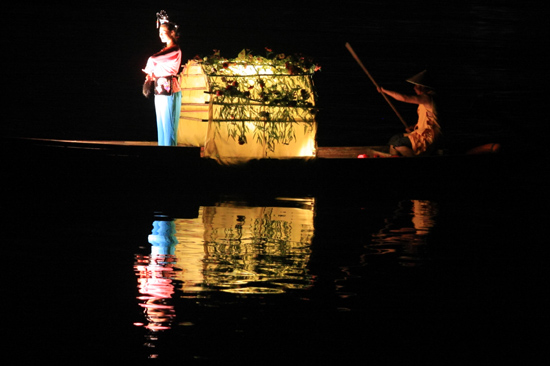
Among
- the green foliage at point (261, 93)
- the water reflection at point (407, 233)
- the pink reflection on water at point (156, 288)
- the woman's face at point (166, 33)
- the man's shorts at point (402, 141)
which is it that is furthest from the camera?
the man's shorts at point (402, 141)

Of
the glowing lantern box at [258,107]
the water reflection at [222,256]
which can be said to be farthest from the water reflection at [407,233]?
the glowing lantern box at [258,107]

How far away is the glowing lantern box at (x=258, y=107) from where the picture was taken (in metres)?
14.0

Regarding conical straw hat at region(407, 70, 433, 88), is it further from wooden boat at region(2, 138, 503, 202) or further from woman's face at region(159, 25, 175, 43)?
woman's face at region(159, 25, 175, 43)

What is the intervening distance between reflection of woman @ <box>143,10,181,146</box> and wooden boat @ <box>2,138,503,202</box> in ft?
1.63

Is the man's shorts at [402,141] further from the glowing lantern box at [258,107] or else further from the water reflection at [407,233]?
the glowing lantern box at [258,107]

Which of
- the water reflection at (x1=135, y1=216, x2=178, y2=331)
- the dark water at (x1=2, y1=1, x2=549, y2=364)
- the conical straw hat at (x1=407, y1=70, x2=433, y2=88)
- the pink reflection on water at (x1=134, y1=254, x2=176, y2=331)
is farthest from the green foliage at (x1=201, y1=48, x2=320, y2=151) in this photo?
the pink reflection on water at (x1=134, y1=254, x2=176, y2=331)

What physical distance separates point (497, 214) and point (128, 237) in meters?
4.99

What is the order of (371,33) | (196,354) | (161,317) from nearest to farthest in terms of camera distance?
(196,354)
(161,317)
(371,33)

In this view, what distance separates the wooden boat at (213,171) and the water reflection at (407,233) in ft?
2.50

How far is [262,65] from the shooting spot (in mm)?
14086

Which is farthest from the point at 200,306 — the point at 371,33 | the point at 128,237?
the point at 371,33

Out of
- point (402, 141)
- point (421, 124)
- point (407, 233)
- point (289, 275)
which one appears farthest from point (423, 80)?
point (289, 275)

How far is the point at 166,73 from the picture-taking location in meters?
13.9

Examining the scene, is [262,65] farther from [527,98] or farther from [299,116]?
[527,98]
